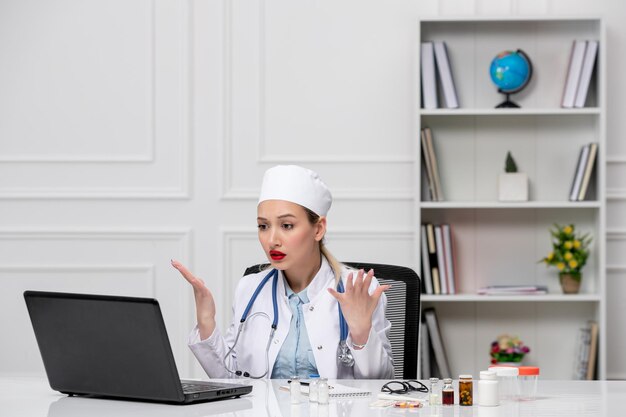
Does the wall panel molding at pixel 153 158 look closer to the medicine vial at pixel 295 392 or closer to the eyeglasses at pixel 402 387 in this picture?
the eyeglasses at pixel 402 387

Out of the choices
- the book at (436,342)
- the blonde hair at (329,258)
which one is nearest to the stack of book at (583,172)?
the book at (436,342)

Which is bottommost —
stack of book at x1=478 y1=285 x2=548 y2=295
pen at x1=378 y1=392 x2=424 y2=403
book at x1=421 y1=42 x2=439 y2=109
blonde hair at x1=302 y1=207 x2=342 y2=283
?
stack of book at x1=478 y1=285 x2=548 y2=295

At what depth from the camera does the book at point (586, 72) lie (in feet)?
12.6

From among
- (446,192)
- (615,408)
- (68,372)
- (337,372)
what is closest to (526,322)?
(446,192)

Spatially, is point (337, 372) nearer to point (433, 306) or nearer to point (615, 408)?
point (615, 408)

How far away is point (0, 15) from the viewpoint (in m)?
4.10

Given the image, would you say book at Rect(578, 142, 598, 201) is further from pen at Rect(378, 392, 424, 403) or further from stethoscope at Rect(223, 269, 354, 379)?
pen at Rect(378, 392, 424, 403)

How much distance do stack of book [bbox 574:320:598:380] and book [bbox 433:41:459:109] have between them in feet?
3.75

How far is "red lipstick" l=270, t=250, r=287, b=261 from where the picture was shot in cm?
227

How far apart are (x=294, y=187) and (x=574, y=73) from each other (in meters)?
2.01

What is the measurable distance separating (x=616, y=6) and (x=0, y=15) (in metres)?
2.80

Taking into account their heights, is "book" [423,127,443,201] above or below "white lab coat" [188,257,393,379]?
above

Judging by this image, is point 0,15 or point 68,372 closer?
point 68,372

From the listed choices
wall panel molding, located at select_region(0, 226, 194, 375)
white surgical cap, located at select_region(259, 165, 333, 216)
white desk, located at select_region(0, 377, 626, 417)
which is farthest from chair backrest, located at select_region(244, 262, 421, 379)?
wall panel molding, located at select_region(0, 226, 194, 375)
